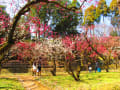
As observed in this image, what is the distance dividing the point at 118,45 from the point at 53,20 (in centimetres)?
1403

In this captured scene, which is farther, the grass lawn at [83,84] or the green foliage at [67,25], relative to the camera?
the green foliage at [67,25]

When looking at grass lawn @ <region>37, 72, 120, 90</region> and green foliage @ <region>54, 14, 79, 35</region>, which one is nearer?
grass lawn @ <region>37, 72, 120, 90</region>

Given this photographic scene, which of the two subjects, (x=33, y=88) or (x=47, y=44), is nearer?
(x=33, y=88)

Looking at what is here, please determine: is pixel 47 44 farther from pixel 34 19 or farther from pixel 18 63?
pixel 34 19

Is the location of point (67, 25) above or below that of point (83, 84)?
above

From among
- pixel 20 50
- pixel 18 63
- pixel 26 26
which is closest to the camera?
pixel 26 26

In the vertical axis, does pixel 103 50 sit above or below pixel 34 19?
below

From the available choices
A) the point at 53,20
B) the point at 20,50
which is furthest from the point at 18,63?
the point at 53,20

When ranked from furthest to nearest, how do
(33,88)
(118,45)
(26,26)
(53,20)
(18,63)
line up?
(118,45), (53,20), (18,63), (26,26), (33,88)

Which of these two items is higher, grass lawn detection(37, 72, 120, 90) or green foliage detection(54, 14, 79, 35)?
green foliage detection(54, 14, 79, 35)

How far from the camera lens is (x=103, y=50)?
26359mm

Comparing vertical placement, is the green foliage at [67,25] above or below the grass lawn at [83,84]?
above

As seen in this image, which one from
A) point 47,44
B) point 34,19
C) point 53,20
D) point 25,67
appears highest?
point 53,20

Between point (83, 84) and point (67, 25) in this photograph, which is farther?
point (67, 25)
